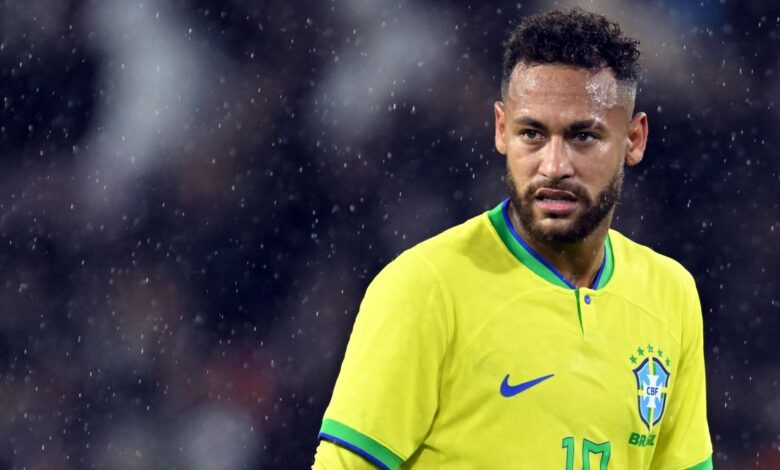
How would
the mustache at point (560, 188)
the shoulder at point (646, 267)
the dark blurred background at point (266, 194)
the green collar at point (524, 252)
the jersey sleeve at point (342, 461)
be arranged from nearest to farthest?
the jersey sleeve at point (342, 461)
the mustache at point (560, 188)
the green collar at point (524, 252)
the shoulder at point (646, 267)
the dark blurred background at point (266, 194)

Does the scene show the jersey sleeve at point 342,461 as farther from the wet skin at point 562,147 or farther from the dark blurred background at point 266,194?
the dark blurred background at point 266,194

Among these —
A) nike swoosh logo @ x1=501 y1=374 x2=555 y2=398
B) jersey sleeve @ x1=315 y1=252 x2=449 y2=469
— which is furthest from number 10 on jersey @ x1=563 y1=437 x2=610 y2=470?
jersey sleeve @ x1=315 y1=252 x2=449 y2=469

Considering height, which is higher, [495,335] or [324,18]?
[324,18]

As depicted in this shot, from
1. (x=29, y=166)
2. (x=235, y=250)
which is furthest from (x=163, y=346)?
(x=29, y=166)

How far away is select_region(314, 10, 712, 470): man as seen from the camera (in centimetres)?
202

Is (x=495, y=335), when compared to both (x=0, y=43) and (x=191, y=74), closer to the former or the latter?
(x=191, y=74)

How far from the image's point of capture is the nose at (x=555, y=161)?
2.08 meters

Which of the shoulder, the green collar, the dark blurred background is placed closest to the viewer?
the green collar

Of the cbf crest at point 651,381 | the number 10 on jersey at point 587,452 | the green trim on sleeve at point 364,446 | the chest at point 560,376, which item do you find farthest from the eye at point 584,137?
the green trim on sleeve at point 364,446

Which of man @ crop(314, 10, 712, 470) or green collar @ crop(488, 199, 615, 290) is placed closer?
man @ crop(314, 10, 712, 470)

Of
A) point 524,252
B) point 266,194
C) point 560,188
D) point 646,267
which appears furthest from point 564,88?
point 266,194

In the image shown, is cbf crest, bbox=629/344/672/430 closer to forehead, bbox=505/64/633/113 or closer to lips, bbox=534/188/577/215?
lips, bbox=534/188/577/215

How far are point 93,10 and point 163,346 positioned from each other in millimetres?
1433

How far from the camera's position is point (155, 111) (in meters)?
5.29
